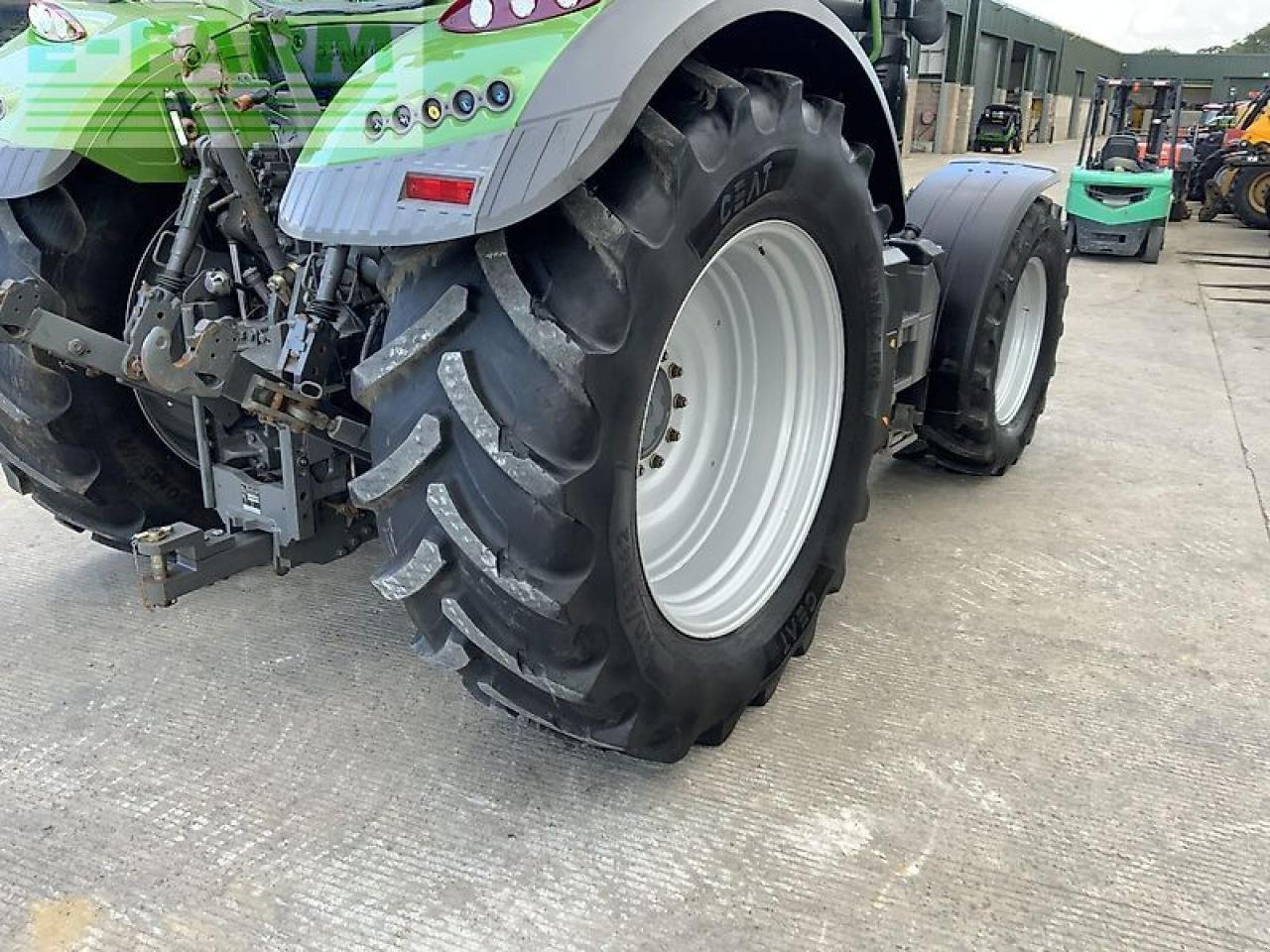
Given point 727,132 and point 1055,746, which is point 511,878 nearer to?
point 1055,746

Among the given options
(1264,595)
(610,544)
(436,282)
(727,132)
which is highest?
(727,132)

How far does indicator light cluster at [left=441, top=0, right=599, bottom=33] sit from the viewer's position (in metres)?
1.68

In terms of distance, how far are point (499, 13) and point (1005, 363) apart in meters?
3.23

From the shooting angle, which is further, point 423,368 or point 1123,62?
point 1123,62

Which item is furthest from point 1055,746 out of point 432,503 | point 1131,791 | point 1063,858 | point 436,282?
point 436,282

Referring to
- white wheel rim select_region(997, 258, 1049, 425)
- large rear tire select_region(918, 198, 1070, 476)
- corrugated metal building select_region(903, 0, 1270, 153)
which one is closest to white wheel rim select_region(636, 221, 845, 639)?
large rear tire select_region(918, 198, 1070, 476)

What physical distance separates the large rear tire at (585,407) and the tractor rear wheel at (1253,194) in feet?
41.3

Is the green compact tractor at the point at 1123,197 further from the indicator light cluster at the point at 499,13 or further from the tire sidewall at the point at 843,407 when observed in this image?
the indicator light cluster at the point at 499,13

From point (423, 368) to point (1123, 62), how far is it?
66320 millimetres

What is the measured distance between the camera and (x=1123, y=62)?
2264 inches

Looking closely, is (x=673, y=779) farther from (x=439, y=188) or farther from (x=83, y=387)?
(x=83, y=387)

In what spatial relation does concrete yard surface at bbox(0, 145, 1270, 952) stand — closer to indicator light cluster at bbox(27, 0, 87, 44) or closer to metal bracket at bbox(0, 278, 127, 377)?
metal bracket at bbox(0, 278, 127, 377)

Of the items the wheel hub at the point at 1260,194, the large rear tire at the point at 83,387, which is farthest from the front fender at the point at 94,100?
the wheel hub at the point at 1260,194

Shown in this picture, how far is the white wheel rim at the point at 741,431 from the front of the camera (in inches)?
96.7
